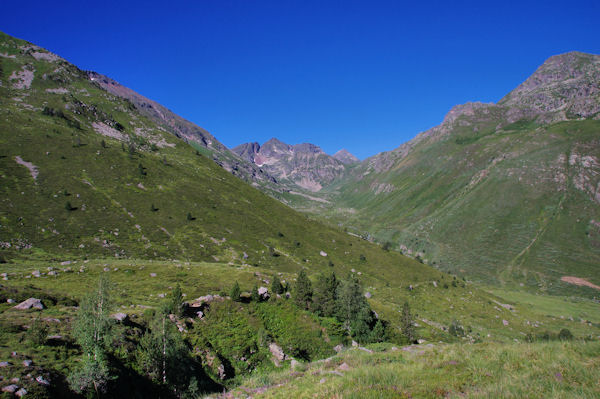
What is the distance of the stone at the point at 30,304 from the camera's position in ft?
60.7

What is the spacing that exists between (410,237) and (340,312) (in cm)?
18885

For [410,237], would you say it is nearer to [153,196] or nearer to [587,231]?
[587,231]

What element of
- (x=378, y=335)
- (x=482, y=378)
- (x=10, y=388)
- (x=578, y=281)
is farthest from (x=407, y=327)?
(x=578, y=281)

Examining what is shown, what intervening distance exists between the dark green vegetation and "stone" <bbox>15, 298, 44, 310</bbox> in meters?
0.64

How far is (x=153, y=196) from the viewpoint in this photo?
83.1m

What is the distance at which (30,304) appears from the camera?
19.0 m

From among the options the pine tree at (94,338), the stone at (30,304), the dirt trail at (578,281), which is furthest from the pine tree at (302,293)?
the dirt trail at (578,281)

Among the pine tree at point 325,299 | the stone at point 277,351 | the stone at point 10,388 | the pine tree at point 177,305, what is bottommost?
the stone at point 277,351

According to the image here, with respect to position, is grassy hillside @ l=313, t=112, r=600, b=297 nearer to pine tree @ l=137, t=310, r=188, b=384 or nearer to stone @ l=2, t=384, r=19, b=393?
pine tree @ l=137, t=310, r=188, b=384

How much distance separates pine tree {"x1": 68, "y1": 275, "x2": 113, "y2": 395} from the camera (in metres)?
11.4

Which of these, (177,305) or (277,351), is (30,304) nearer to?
(177,305)

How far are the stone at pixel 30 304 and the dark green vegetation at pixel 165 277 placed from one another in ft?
2.09

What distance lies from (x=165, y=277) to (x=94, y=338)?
27088 mm

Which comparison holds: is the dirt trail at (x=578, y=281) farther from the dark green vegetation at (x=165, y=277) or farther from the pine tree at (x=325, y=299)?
the pine tree at (x=325, y=299)
